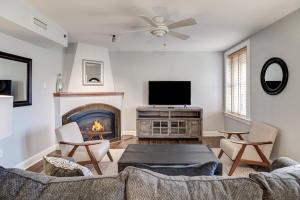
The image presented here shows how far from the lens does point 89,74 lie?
603 cm

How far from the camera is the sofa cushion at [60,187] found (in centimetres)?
109

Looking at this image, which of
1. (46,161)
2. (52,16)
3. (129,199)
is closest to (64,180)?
(129,199)

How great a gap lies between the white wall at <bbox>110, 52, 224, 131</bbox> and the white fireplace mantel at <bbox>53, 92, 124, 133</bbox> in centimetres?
79

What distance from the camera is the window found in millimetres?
5512

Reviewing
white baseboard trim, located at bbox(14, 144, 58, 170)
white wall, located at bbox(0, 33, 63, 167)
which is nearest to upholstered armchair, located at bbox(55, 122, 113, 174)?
white wall, located at bbox(0, 33, 63, 167)

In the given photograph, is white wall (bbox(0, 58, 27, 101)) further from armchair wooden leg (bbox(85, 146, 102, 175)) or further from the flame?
the flame

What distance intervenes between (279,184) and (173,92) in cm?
551

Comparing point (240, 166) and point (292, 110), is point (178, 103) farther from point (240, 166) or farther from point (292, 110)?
point (292, 110)

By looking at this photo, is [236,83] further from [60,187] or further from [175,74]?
[60,187]

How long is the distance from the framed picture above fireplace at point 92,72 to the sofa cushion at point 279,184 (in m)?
5.23

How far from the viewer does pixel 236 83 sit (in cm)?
605

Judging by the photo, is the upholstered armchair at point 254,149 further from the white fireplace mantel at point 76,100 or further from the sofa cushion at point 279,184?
the white fireplace mantel at point 76,100

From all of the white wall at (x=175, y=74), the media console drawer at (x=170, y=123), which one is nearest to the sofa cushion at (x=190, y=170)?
the media console drawer at (x=170, y=123)

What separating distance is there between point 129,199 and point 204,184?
364 mm
